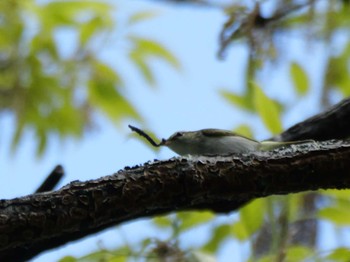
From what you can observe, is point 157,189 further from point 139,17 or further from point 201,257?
point 139,17

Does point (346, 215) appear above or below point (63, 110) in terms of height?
below

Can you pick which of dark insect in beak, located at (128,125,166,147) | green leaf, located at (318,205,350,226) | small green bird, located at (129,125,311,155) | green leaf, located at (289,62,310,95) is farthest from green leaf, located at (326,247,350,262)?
green leaf, located at (289,62,310,95)

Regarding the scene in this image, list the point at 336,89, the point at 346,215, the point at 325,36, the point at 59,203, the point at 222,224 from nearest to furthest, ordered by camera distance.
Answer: the point at 59,203 < the point at 346,215 < the point at 222,224 < the point at 325,36 < the point at 336,89

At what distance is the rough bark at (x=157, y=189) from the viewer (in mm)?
805

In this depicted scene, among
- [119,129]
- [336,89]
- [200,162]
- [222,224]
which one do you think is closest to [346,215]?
[222,224]

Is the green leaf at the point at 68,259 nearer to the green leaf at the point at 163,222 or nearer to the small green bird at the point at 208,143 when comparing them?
the small green bird at the point at 208,143

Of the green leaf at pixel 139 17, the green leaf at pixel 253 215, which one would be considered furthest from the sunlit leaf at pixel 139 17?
the green leaf at pixel 253 215

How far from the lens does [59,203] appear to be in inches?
31.9

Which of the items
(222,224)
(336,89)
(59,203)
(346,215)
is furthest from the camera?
(336,89)

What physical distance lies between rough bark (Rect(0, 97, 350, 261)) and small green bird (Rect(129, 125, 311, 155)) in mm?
70

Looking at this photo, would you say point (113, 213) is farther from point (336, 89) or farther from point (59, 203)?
point (336, 89)

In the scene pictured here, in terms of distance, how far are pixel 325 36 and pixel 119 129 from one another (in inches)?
26.9

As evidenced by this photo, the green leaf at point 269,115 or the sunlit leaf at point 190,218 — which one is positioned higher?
the green leaf at point 269,115

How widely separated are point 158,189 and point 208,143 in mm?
155
